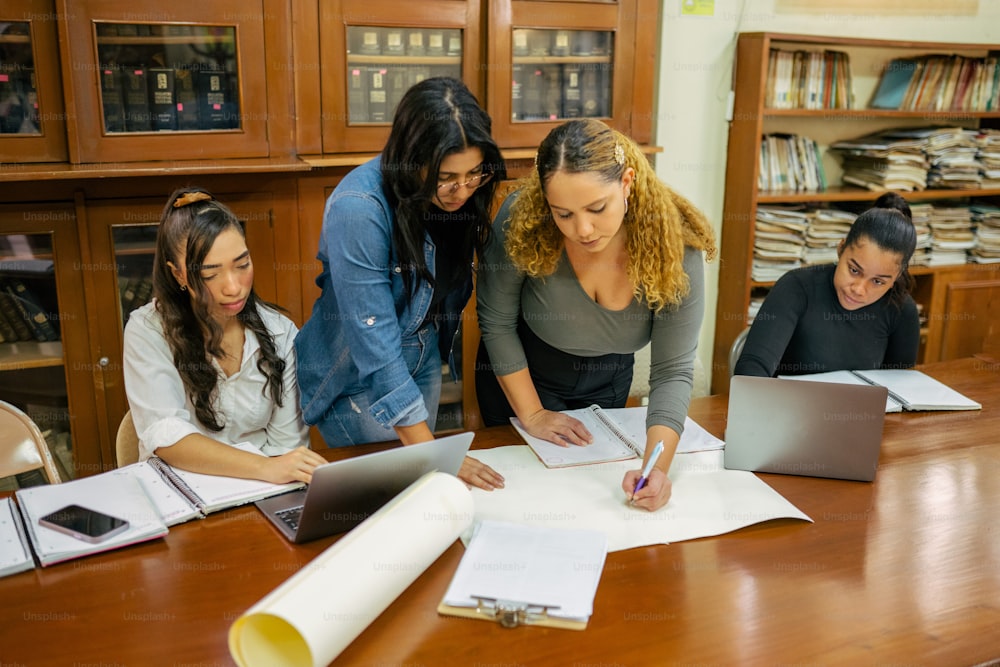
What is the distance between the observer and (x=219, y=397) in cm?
193

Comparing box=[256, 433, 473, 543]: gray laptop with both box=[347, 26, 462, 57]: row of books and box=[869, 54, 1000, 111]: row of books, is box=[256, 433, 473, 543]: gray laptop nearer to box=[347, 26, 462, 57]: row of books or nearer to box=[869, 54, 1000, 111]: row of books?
box=[347, 26, 462, 57]: row of books

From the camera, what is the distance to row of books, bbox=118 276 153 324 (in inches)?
111

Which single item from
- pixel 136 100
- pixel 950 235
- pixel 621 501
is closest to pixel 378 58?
pixel 136 100

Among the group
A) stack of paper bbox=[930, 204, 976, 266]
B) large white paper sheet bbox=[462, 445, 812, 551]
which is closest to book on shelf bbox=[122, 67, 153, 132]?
large white paper sheet bbox=[462, 445, 812, 551]

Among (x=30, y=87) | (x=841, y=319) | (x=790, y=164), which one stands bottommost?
(x=841, y=319)

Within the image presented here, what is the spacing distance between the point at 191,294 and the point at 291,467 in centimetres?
50

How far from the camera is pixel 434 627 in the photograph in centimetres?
125

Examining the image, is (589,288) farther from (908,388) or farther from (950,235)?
(950,235)

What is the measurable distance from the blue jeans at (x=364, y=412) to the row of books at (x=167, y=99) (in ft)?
4.32

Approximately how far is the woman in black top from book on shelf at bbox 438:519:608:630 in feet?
3.31

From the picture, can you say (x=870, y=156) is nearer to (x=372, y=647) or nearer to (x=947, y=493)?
(x=947, y=493)

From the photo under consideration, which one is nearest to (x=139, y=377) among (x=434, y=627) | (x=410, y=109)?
(x=410, y=109)

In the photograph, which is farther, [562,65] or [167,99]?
[562,65]

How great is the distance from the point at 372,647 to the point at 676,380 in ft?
2.87
